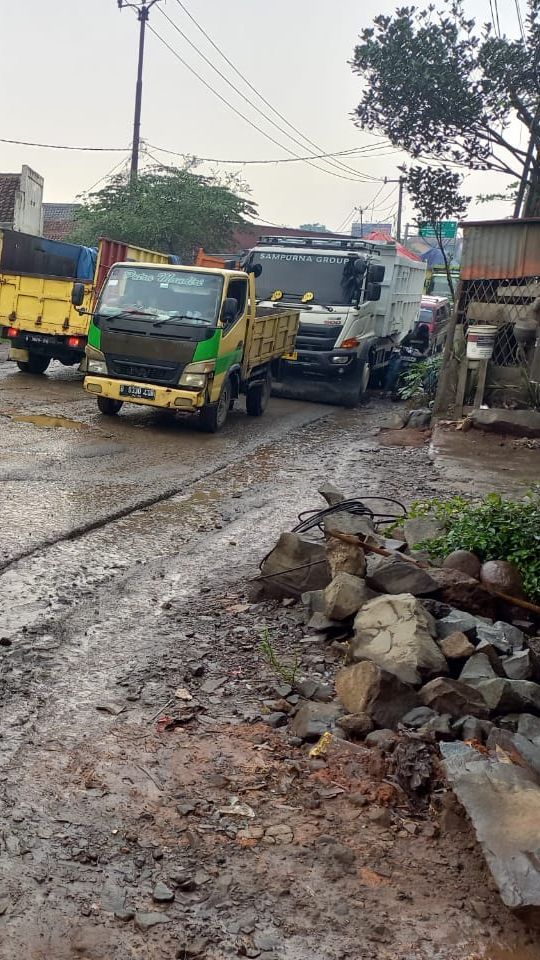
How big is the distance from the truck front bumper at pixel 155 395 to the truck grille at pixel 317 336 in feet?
14.9

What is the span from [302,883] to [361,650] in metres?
1.57

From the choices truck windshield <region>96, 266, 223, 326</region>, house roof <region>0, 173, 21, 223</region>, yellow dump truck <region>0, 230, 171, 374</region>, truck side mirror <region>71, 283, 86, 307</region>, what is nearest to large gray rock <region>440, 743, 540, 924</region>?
truck windshield <region>96, 266, 223, 326</region>

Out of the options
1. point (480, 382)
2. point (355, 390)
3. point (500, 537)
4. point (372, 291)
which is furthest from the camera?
point (355, 390)

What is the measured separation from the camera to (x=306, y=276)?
51.1 feet

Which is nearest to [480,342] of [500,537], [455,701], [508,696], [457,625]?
[500,537]

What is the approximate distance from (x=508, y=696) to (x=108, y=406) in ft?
28.4

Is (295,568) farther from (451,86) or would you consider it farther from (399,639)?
(451,86)

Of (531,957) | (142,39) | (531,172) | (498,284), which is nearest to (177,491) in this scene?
(531,957)

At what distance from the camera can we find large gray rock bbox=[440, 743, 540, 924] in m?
2.69

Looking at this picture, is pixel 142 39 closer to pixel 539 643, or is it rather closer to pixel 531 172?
pixel 531 172

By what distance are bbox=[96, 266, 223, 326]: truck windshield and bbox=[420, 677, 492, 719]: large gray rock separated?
7961 mm

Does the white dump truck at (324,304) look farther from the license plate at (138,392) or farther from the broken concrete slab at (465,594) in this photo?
the broken concrete slab at (465,594)

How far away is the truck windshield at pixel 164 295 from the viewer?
11.3 meters

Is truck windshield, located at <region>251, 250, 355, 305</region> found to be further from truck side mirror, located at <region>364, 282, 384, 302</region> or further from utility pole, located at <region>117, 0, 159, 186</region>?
utility pole, located at <region>117, 0, 159, 186</region>
